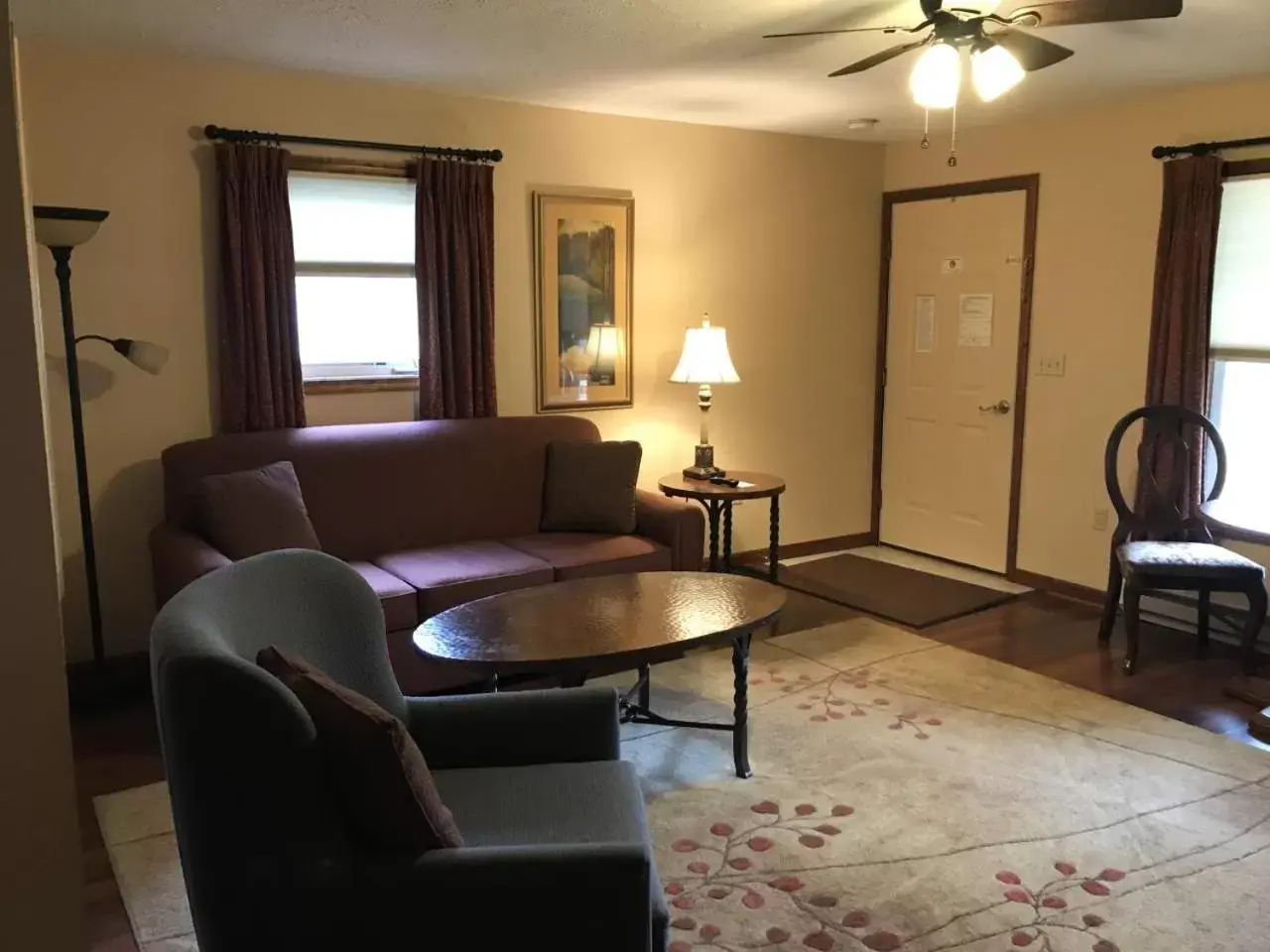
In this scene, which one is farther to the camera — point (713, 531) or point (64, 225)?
point (713, 531)

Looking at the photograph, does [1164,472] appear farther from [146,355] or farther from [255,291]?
[146,355]

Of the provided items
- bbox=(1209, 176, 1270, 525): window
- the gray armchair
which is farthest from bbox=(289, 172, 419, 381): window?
bbox=(1209, 176, 1270, 525): window

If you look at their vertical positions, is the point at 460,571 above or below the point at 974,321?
below

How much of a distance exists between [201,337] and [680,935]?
113 inches

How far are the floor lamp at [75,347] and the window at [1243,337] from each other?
4175mm

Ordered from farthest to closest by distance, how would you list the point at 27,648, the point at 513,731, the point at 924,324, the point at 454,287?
the point at 924,324 < the point at 454,287 < the point at 513,731 < the point at 27,648

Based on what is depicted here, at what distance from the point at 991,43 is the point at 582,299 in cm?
237

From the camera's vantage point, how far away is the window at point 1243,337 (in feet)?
13.5

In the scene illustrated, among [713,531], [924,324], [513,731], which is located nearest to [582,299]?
[713,531]

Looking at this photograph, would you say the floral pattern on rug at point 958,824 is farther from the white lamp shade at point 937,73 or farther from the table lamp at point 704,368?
the white lamp shade at point 937,73

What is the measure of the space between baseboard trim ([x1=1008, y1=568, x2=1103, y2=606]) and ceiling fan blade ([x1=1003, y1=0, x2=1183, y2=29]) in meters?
2.94

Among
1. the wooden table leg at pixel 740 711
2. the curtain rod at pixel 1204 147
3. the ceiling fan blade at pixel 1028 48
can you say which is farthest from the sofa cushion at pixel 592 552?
the curtain rod at pixel 1204 147

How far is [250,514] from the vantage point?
347 cm

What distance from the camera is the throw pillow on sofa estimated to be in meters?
3.41
